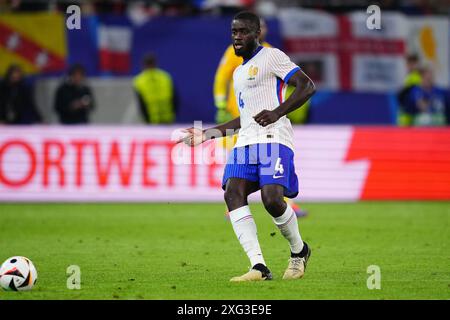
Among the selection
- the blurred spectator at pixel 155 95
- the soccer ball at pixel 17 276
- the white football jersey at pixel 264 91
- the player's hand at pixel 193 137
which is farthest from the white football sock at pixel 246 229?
the blurred spectator at pixel 155 95

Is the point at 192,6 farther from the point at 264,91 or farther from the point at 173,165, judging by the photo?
the point at 264,91

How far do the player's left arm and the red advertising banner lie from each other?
883 centimetres

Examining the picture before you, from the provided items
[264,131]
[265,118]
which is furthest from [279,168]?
[265,118]

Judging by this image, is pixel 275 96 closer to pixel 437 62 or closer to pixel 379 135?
pixel 379 135

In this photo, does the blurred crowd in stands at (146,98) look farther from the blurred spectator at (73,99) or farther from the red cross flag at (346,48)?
the red cross flag at (346,48)

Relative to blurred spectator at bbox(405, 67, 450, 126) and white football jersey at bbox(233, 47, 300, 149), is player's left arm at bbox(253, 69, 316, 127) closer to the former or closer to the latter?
white football jersey at bbox(233, 47, 300, 149)

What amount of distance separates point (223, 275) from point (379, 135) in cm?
900

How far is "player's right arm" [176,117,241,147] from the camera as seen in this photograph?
9539 millimetres

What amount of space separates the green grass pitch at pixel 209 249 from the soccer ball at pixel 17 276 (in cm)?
10

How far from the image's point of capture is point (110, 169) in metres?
18.0

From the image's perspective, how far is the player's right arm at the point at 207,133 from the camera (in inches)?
376

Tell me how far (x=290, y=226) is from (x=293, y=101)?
121 centimetres

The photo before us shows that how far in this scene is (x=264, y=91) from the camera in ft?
30.8

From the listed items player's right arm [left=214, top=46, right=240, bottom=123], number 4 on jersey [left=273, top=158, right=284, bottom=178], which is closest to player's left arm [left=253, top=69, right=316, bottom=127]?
number 4 on jersey [left=273, top=158, right=284, bottom=178]
